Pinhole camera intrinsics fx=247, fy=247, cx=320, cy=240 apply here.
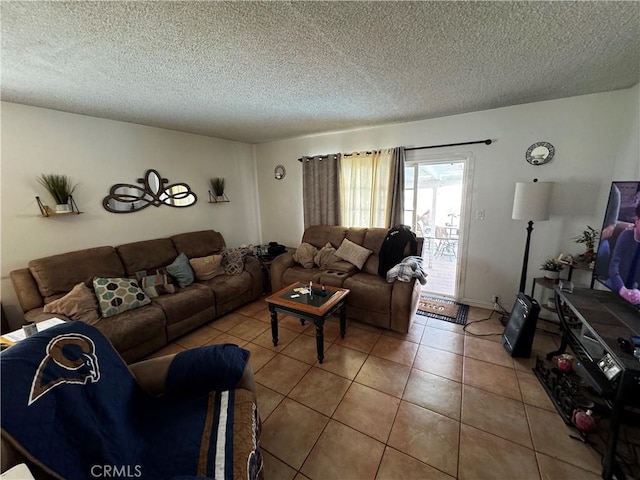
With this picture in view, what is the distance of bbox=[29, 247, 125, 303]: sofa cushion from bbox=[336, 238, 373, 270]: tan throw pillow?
101 inches

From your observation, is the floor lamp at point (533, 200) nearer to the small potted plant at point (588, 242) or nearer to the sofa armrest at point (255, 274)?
the small potted plant at point (588, 242)

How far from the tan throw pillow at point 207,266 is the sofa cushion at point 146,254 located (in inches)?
11.3

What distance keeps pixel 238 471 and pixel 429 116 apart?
3.56 metres

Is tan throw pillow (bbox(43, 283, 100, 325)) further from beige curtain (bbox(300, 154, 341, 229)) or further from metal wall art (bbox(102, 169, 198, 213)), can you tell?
beige curtain (bbox(300, 154, 341, 229))

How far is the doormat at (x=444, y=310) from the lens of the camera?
291cm

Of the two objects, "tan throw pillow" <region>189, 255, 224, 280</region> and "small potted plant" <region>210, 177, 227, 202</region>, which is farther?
"small potted plant" <region>210, 177, 227, 202</region>

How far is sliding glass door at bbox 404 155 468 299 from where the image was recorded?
10.3 feet

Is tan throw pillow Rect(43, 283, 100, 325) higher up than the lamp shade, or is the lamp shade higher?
the lamp shade

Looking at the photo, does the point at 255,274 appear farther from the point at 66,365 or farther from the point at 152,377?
the point at 66,365

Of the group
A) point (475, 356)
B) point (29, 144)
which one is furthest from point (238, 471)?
point (29, 144)

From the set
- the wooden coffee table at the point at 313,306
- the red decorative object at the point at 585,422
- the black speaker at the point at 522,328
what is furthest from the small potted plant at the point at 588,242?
the wooden coffee table at the point at 313,306

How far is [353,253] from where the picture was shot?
3.31 metres

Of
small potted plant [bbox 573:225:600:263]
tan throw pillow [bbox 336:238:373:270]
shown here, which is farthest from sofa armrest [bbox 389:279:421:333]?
small potted plant [bbox 573:225:600:263]

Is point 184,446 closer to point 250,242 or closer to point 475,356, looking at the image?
point 475,356
